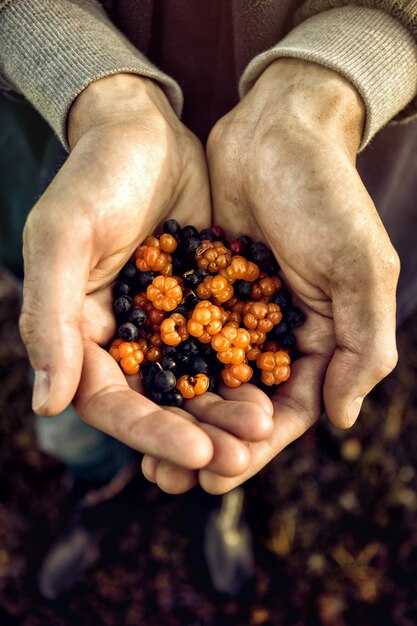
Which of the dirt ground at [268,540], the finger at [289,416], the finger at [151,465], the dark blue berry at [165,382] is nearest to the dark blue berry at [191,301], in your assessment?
the dark blue berry at [165,382]

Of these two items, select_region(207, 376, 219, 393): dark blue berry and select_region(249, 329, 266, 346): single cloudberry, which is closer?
select_region(207, 376, 219, 393): dark blue berry

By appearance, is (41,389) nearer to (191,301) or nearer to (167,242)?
(191,301)

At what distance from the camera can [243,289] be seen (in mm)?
3064

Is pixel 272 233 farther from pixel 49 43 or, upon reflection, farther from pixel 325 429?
pixel 325 429

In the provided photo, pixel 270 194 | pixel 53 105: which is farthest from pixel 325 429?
pixel 53 105

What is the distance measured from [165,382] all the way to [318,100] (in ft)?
5.24

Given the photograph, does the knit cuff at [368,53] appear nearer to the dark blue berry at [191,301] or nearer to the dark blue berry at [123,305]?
the dark blue berry at [191,301]

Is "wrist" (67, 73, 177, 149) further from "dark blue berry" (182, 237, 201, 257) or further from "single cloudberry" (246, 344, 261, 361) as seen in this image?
"single cloudberry" (246, 344, 261, 361)

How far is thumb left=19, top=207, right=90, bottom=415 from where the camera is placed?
2.30 meters

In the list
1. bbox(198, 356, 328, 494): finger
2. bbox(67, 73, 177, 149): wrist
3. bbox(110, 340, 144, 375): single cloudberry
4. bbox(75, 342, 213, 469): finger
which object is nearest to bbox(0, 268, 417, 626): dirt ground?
bbox(198, 356, 328, 494): finger

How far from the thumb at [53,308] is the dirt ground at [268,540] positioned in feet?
7.60

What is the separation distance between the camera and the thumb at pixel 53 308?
2301 mm

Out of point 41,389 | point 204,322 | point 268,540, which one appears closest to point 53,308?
point 41,389

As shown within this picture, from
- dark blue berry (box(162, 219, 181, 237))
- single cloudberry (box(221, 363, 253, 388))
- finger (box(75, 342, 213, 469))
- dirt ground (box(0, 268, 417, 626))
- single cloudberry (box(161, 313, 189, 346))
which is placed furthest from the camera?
dirt ground (box(0, 268, 417, 626))
